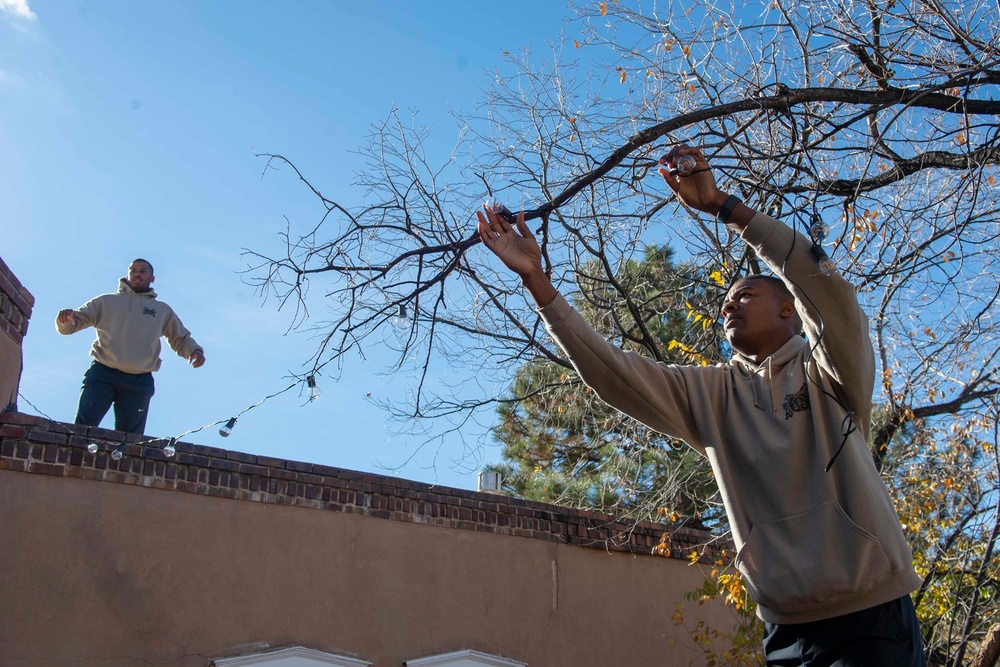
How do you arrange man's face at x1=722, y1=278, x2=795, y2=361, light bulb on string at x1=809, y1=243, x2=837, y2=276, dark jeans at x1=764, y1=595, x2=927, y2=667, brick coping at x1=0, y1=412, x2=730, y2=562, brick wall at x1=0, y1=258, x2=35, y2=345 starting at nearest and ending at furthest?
1. dark jeans at x1=764, y1=595, x2=927, y2=667
2. light bulb on string at x1=809, y1=243, x2=837, y2=276
3. man's face at x1=722, y1=278, x2=795, y2=361
4. brick wall at x1=0, y1=258, x2=35, y2=345
5. brick coping at x1=0, y1=412, x2=730, y2=562

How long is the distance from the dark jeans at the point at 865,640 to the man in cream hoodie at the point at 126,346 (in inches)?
220

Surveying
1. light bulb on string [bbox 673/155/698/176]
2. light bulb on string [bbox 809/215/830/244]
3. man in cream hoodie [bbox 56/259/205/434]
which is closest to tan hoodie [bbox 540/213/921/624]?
light bulb on string [bbox 809/215/830/244]

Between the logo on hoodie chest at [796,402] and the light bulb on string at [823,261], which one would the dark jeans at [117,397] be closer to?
the logo on hoodie chest at [796,402]

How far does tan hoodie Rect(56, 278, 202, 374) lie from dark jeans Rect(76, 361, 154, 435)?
0.23 feet

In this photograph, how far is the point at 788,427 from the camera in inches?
94.8

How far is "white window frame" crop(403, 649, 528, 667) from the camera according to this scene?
7016 millimetres

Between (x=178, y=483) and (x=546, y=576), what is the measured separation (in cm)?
326

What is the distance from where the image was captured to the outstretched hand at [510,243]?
2539 millimetres

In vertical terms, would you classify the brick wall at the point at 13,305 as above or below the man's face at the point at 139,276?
below

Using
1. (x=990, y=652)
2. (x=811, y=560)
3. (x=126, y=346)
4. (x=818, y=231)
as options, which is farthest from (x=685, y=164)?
(x=126, y=346)

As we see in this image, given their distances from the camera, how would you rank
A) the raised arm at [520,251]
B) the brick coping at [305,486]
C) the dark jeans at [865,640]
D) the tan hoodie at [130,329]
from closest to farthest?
the dark jeans at [865,640] < the raised arm at [520,251] < the brick coping at [305,486] < the tan hoodie at [130,329]

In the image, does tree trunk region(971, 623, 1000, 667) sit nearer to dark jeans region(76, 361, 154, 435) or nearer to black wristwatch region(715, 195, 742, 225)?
black wristwatch region(715, 195, 742, 225)

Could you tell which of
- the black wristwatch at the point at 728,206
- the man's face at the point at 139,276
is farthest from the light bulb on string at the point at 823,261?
the man's face at the point at 139,276

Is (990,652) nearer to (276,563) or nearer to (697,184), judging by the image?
(276,563)
